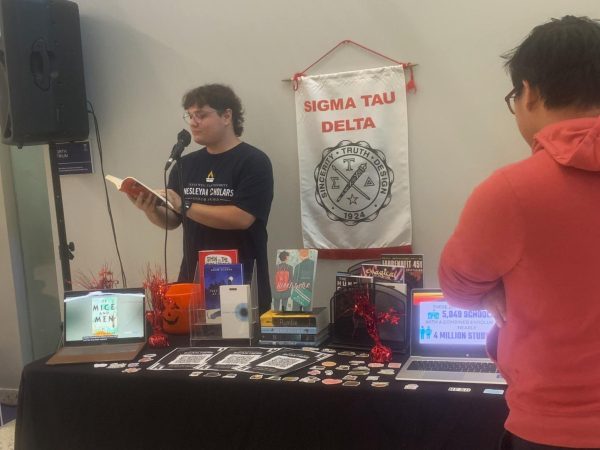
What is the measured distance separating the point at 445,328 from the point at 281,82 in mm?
1557

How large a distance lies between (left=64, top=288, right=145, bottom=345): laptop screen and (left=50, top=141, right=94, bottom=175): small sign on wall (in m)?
1.41

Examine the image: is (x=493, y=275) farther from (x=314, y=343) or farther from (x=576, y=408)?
(x=314, y=343)

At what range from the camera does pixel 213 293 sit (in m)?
2.20

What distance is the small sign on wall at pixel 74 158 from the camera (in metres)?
3.41

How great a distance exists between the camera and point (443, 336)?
6.30ft

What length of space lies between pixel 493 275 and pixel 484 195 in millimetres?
144

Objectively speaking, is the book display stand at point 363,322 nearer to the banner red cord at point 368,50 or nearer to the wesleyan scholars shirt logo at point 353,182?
the wesleyan scholars shirt logo at point 353,182

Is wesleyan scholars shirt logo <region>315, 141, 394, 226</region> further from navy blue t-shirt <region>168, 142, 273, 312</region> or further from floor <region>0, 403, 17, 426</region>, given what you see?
floor <region>0, 403, 17, 426</region>

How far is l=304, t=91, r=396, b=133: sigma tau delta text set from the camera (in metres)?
2.80

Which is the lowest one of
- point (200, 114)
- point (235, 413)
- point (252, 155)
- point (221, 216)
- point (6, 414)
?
point (6, 414)

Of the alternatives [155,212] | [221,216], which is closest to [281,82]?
[221,216]

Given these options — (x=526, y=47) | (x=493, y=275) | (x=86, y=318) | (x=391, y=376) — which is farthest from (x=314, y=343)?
(x=526, y=47)

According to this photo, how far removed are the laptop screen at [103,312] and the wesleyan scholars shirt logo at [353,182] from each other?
109 centimetres

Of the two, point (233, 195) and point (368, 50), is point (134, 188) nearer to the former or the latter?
point (233, 195)
